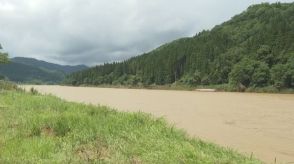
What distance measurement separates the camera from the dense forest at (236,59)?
332 ft

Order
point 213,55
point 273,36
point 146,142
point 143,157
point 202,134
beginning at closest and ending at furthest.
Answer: point 143,157 → point 146,142 → point 202,134 → point 273,36 → point 213,55

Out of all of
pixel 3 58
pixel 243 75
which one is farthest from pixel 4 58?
pixel 243 75

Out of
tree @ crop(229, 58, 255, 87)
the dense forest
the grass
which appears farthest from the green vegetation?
tree @ crop(229, 58, 255, 87)

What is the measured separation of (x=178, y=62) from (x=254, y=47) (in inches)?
1590

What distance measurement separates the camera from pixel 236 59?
12444cm

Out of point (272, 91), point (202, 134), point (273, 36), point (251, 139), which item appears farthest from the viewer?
point (273, 36)

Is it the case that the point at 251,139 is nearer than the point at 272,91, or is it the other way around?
the point at 251,139

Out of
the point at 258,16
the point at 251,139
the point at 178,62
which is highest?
the point at 258,16

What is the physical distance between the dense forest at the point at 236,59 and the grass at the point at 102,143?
77.6m

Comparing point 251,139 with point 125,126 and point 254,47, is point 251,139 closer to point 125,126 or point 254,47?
point 125,126

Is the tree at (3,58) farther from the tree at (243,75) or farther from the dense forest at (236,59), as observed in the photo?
the tree at (243,75)

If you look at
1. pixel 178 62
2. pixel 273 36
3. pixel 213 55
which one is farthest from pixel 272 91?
pixel 178 62

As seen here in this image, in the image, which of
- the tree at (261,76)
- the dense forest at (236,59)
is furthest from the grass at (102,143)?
the tree at (261,76)

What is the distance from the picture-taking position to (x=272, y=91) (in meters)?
89.8
